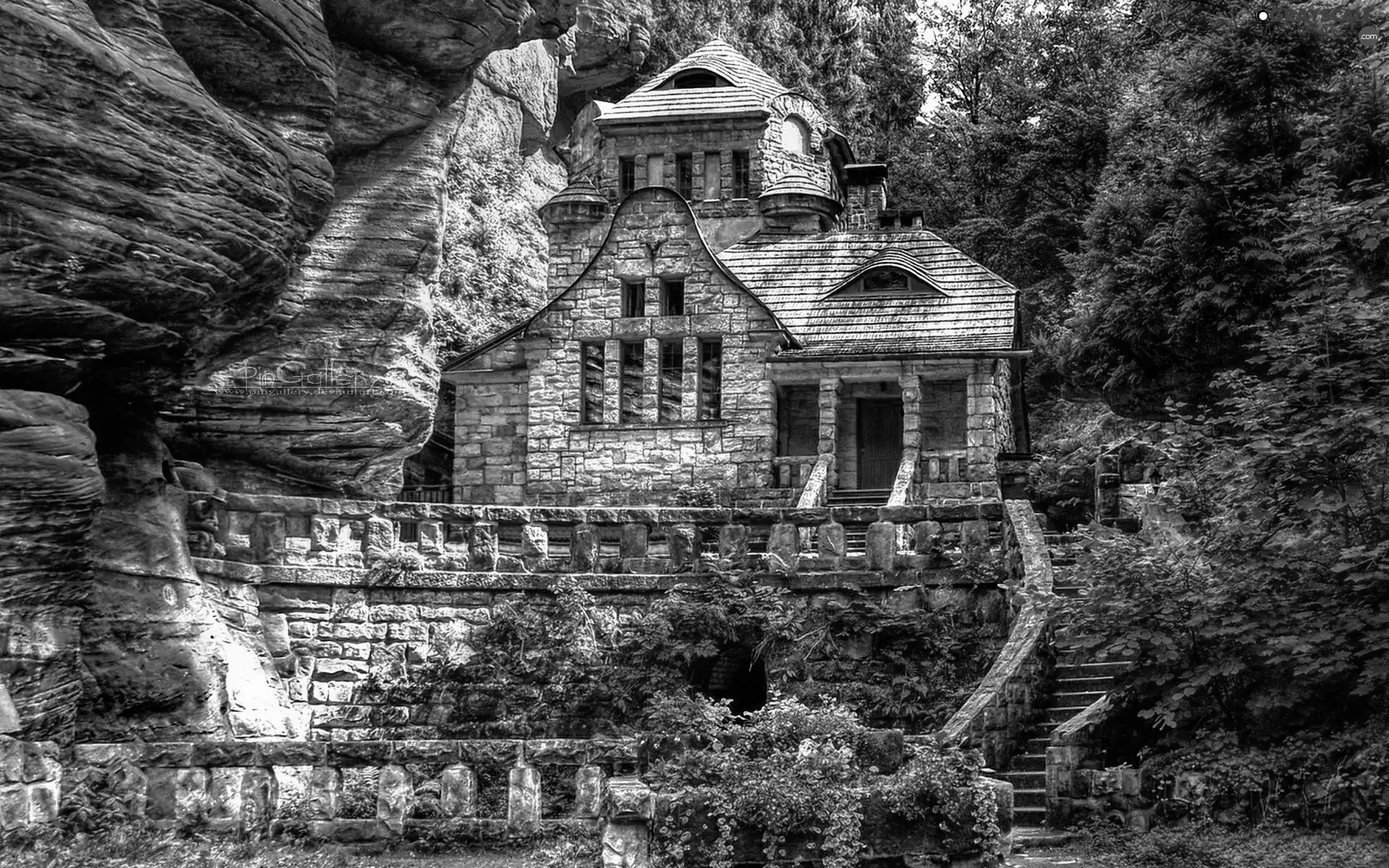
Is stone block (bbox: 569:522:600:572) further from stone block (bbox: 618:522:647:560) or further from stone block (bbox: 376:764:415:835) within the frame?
stone block (bbox: 376:764:415:835)

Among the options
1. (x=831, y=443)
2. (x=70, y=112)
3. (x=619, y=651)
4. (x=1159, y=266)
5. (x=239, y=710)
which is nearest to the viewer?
(x=70, y=112)

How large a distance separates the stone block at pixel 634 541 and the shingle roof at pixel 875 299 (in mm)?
9595

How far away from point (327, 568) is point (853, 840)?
1105 centimetres

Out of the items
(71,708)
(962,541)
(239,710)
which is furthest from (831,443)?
(71,708)

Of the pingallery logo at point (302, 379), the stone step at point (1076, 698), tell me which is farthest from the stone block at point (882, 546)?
the pingallery logo at point (302, 379)

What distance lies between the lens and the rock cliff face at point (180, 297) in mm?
16109

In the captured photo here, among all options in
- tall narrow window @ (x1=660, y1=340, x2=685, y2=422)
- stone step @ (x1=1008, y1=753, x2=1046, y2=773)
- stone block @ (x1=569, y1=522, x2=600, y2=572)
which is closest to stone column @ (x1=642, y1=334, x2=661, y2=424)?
tall narrow window @ (x1=660, y1=340, x2=685, y2=422)

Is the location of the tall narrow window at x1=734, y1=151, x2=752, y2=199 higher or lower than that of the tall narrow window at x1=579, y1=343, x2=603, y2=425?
higher

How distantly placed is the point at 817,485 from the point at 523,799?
14575 mm

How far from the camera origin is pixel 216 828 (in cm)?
1392

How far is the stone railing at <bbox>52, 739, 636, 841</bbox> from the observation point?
45.4ft

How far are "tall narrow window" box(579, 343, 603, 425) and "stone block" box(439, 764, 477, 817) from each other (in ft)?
57.4

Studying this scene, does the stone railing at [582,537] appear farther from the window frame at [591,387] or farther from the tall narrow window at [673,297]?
the tall narrow window at [673,297]

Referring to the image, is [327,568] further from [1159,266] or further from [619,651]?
[1159,266]
